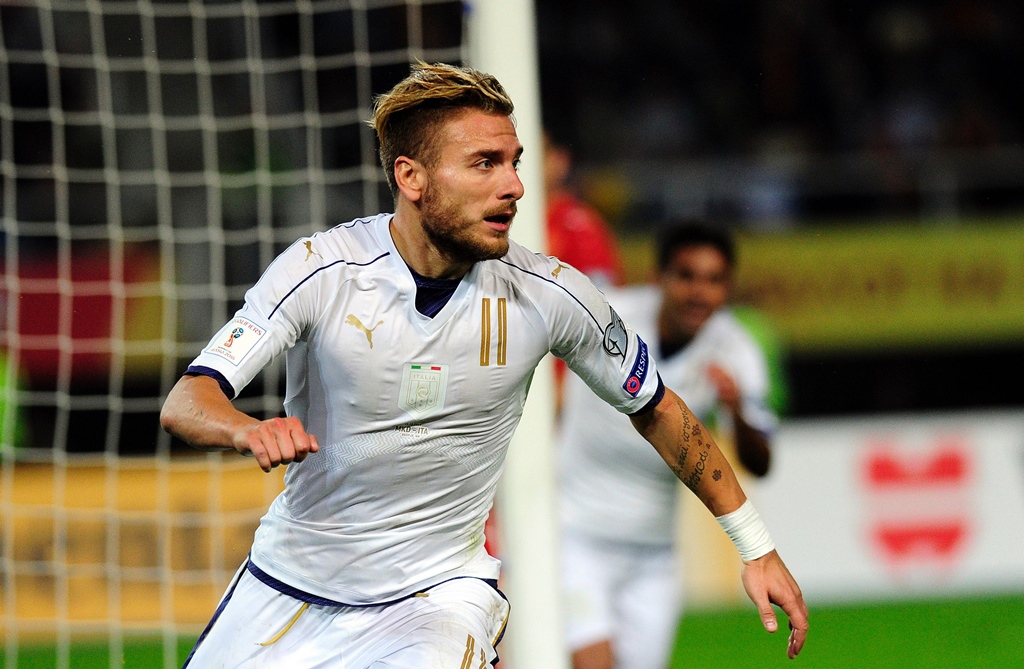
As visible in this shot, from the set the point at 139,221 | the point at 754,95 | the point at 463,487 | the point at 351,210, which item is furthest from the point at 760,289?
the point at 463,487

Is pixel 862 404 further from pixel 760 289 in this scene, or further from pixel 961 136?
pixel 961 136

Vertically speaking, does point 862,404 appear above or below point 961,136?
below

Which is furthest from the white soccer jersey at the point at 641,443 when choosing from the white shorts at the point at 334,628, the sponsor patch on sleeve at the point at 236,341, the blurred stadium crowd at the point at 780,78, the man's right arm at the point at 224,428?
the blurred stadium crowd at the point at 780,78

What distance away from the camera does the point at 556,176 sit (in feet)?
23.5

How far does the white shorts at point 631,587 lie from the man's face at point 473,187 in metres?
2.82

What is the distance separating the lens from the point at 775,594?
334 cm

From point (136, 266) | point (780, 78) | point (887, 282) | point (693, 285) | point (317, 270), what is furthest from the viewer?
point (780, 78)

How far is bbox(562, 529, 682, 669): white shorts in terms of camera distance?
5730mm

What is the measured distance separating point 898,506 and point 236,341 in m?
7.58

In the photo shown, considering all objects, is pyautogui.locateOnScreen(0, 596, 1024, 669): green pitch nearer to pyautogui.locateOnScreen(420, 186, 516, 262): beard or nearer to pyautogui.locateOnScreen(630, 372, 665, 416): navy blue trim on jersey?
pyautogui.locateOnScreen(630, 372, 665, 416): navy blue trim on jersey

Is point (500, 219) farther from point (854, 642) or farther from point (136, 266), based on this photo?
point (136, 266)

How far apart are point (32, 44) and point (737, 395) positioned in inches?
301

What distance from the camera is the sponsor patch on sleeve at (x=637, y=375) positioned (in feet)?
11.2

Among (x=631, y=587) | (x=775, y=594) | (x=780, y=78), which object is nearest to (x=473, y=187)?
(x=775, y=594)
